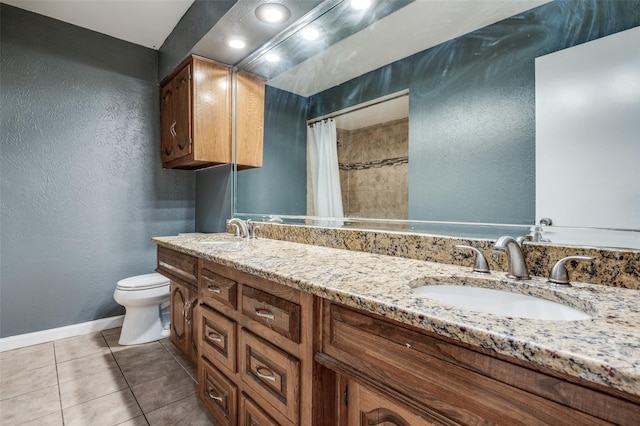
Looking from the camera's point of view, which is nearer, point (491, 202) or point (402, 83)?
point (491, 202)

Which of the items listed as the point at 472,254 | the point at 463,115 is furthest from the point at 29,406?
the point at 463,115

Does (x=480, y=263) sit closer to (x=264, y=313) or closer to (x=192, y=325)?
(x=264, y=313)

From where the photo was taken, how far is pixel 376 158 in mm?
1478

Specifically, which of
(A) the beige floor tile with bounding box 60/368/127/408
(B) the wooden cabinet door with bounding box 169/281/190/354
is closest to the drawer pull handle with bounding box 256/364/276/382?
(B) the wooden cabinet door with bounding box 169/281/190/354

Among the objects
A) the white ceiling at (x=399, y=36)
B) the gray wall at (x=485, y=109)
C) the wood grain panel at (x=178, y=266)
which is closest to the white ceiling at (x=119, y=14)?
the white ceiling at (x=399, y=36)

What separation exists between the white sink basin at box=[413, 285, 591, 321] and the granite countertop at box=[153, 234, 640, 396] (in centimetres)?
2

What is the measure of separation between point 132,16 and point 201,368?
8.31 feet

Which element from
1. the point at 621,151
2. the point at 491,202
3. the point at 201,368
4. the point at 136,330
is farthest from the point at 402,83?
the point at 136,330

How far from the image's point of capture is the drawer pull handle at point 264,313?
0.97m

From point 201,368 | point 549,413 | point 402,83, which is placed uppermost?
point 402,83

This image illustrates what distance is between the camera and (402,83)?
142cm

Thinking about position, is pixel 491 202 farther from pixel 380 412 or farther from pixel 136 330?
pixel 136 330

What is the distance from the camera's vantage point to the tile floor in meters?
1.44

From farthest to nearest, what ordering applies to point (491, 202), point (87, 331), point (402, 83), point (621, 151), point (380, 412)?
1. point (87, 331)
2. point (402, 83)
3. point (491, 202)
4. point (621, 151)
5. point (380, 412)
